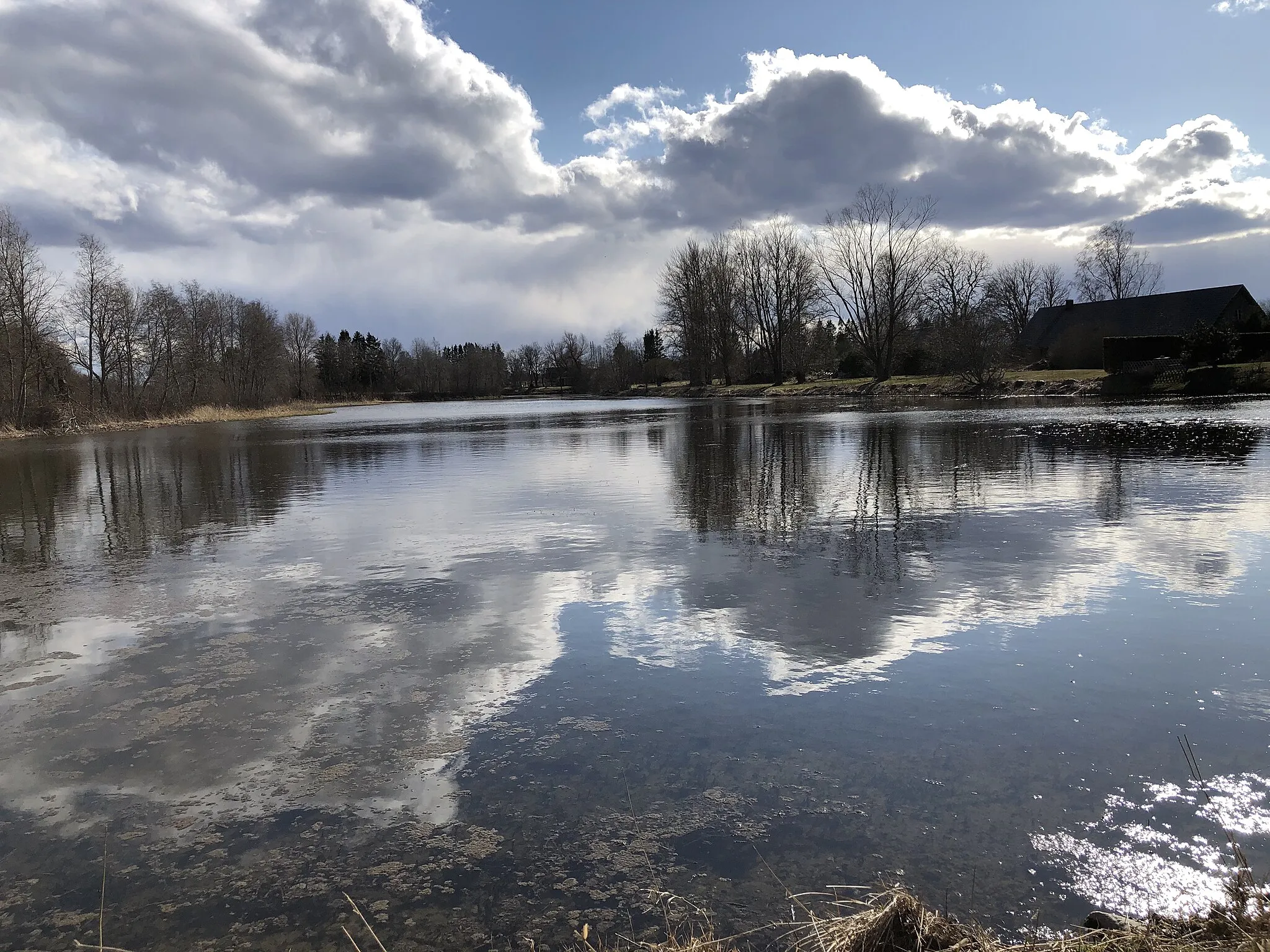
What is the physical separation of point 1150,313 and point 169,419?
68.6m

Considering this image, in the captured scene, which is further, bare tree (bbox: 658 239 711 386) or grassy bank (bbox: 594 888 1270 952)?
bare tree (bbox: 658 239 711 386)

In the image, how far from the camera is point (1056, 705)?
13.4 ft

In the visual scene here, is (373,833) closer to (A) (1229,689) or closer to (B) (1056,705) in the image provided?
(B) (1056,705)

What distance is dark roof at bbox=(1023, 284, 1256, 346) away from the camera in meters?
55.7

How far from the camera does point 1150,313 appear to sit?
193ft

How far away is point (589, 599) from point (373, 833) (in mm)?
3367

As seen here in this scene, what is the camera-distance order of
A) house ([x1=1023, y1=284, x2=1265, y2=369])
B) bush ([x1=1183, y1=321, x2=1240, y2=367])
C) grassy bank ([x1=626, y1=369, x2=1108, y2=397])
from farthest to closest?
→ house ([x1=1023, y1=284, x2=1265, y2=369]) < grassy bank ([x1=626, y1=369, x2=1108, y2=397]) < bush ([x1=1183, y1=321, x2=1240, y2=367])

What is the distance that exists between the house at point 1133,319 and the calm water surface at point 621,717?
5165 centimetres

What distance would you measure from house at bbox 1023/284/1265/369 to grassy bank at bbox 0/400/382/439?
57.1 meters

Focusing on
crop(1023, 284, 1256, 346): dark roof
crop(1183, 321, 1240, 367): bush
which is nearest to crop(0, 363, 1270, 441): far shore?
crop(1183, 321, 1240, 367): bush

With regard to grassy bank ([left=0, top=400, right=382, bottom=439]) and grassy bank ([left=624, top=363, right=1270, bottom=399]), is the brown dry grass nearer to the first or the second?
grassy bank ([left=624, top=363, right=1270, bottom=399])

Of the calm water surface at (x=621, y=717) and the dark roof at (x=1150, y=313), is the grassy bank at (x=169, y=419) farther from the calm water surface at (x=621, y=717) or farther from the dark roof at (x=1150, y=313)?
the dark roof at (x=1150, y=313)

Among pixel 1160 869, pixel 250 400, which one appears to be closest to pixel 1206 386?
pixel 1160 869

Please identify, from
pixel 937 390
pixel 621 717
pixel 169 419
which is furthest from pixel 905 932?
pixel 169 419
